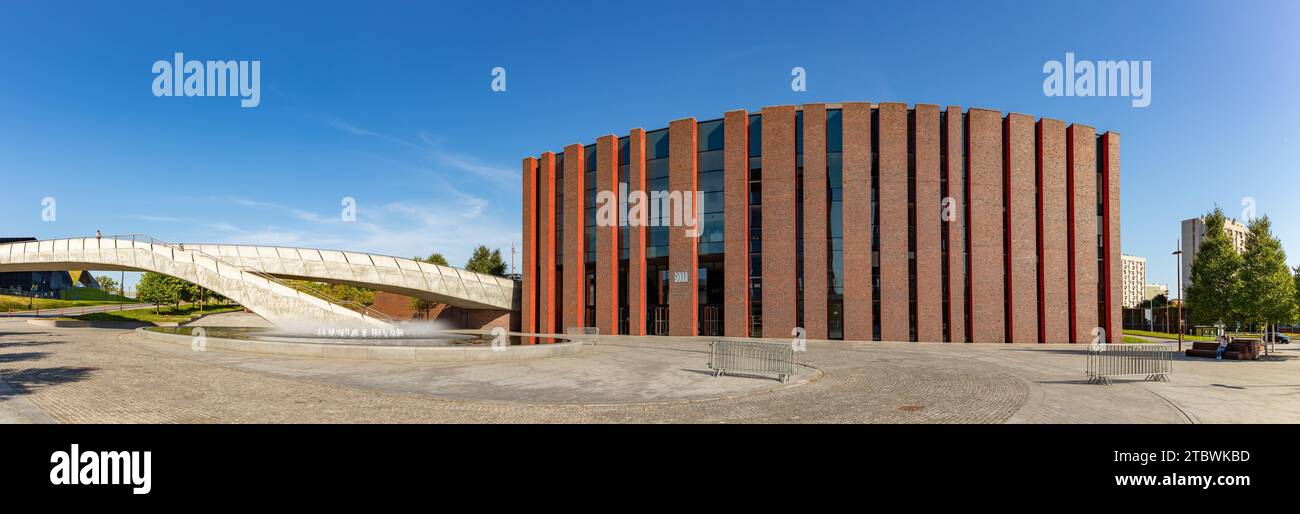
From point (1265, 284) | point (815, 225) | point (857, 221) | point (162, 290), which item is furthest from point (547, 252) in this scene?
point (162, 290)

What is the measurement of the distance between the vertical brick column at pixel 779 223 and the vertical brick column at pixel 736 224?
1.15m

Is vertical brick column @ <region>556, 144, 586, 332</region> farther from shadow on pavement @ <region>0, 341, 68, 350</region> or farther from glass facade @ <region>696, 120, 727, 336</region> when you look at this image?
shadow on pavement @ <region>0, 341, 68, 350</region>

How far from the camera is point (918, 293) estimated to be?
3341cm

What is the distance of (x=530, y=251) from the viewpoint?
4494 cm

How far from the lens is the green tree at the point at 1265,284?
24353 millimetres

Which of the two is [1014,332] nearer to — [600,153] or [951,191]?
[951,191]

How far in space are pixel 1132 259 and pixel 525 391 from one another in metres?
226

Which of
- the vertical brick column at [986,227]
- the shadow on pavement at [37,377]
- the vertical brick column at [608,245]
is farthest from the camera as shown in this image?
the vertical brick column at [608,245]

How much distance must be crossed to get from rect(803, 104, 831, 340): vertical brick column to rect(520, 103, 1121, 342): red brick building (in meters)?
0.08

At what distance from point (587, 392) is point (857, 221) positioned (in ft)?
86.1

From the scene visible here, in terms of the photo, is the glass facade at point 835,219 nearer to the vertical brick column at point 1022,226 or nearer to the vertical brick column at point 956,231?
the vertical brick column at point 956,231

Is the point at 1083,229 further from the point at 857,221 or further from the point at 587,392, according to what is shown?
the point at 587,392

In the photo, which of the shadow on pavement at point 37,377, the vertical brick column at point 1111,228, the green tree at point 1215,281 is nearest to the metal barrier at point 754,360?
the shadow on pavement at point 37,377
